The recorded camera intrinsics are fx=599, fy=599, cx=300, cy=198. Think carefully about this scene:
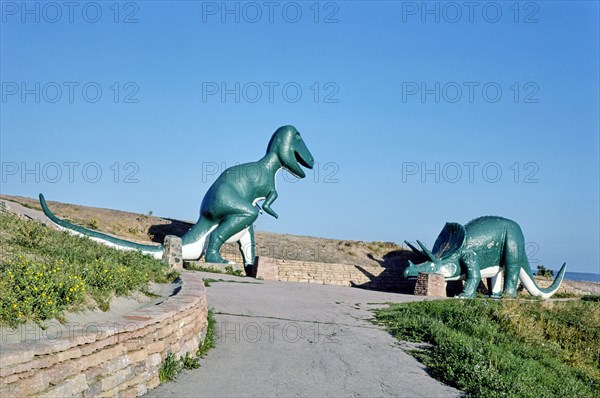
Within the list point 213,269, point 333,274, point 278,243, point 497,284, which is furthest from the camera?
point 278,243

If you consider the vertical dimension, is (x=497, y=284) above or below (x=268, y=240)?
below

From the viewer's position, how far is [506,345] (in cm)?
918

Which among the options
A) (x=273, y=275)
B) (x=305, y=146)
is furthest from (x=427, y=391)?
(x=305, y=146)

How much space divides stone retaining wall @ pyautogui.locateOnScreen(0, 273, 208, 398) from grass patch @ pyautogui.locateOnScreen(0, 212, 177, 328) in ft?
1.94

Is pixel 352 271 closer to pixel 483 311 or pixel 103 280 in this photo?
pixel 483 311

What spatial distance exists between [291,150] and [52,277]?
14.3 m

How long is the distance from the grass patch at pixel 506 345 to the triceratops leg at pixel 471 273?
3.19 meters

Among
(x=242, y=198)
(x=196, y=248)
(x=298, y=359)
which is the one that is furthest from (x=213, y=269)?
(x=298, y=359)

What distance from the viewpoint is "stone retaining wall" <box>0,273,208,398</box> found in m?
3.74

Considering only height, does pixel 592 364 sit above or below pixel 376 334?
below

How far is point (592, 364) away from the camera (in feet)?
34.8

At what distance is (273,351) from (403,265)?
17849 mm

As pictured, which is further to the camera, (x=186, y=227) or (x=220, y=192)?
(x=186, y=227)

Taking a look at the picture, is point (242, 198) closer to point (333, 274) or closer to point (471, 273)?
point (333, 274)
